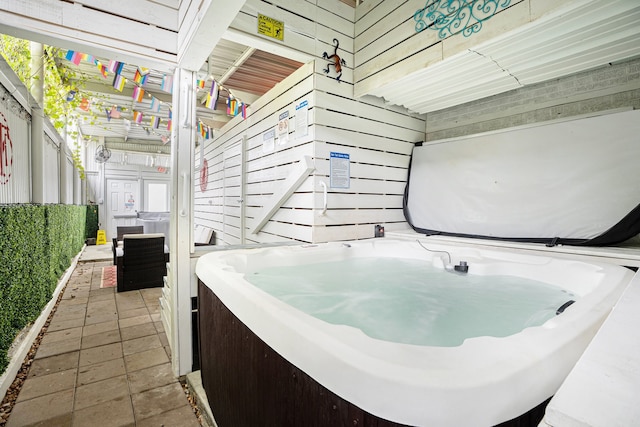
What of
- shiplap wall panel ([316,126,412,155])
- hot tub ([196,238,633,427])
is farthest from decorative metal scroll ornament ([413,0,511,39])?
hot tub ([196,238,633,427])

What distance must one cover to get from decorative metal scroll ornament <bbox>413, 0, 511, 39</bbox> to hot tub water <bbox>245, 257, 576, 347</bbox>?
176 cm

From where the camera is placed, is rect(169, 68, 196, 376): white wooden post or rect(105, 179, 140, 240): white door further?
rect(105, 179, 140, 240): white door

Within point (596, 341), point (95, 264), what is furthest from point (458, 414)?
point (95, 264)

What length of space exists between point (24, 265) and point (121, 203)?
9039 mm

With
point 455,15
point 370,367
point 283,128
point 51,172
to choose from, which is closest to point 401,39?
point 455,15

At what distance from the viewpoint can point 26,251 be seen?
7.80 ft

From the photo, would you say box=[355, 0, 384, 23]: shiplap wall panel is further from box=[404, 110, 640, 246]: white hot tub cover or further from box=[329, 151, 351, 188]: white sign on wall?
box=[404, 110, 640, 246]: white hot tub cover

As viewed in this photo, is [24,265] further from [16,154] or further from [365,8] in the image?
[365,8]

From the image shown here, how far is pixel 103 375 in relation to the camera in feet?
6.61

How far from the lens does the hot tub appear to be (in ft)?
1.83

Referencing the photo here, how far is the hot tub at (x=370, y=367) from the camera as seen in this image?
0.56 m

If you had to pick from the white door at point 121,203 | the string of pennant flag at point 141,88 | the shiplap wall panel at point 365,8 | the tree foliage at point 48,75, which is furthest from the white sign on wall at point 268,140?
the white door at point 121,203

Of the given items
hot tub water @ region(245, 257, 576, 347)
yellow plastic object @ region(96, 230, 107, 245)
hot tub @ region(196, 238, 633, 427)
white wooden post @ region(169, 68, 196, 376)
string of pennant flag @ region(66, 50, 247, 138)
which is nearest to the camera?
hot tub @ region(196, 238, 633, 427)

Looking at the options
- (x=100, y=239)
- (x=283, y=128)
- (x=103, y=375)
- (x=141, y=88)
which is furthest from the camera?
(x=100, y=239)
